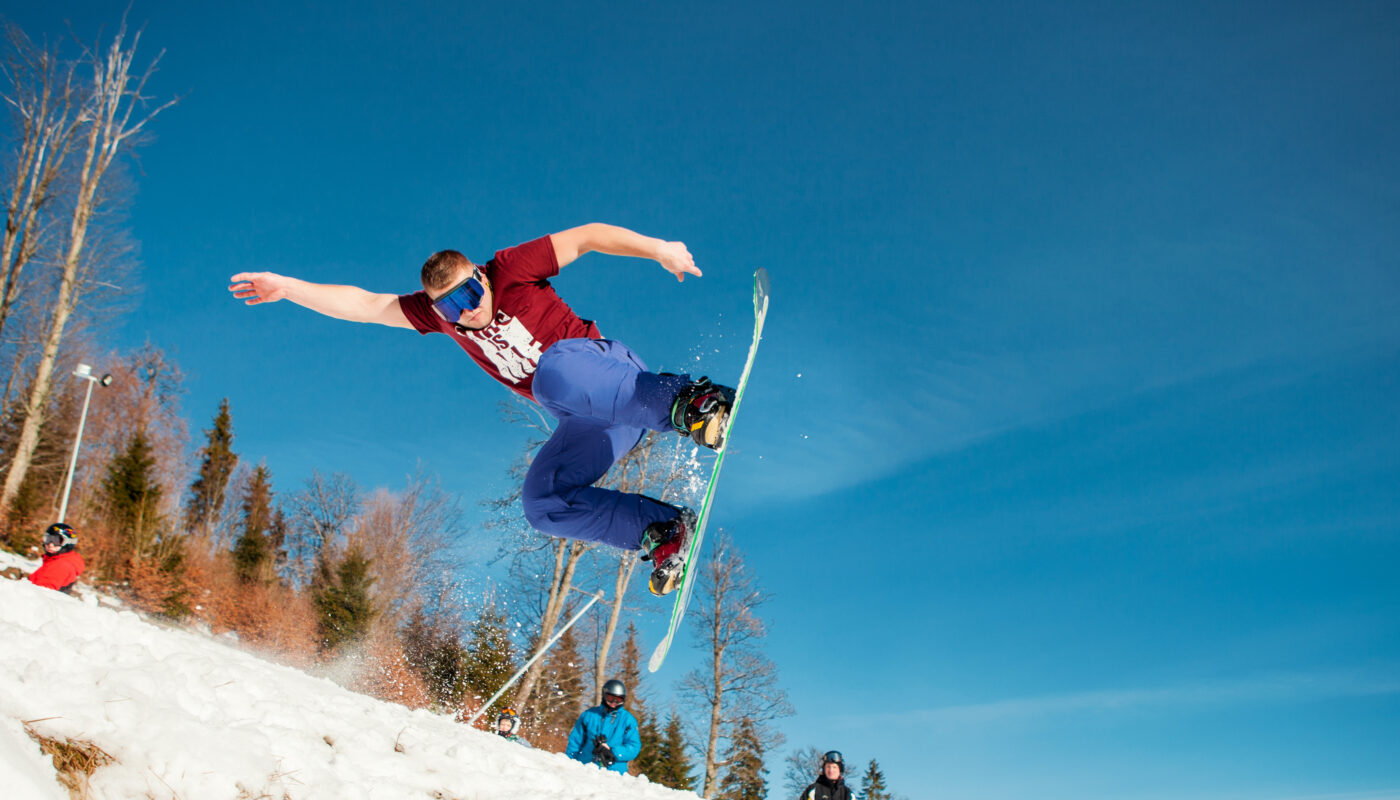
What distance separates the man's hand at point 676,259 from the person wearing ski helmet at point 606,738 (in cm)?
503

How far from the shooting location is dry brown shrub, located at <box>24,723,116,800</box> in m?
2.27

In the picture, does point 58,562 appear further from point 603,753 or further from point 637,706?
point 637,706

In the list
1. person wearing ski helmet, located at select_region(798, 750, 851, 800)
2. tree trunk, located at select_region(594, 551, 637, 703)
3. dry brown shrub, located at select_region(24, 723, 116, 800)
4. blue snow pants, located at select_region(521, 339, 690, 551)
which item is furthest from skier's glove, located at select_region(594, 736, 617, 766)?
tree trunk, located at select_region(594, 551, 637, 703)

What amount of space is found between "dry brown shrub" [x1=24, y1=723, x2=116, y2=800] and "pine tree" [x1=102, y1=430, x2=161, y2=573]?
59.1ft

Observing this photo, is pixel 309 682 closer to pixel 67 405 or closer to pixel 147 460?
pixel 147 460

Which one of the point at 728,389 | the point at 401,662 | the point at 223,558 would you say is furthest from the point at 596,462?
the point at 223,558

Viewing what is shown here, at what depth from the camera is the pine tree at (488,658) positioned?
59.1 feet

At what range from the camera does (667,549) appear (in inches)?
176

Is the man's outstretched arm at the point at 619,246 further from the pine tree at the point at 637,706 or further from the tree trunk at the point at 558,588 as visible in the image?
the pine tree at the point at 637,706

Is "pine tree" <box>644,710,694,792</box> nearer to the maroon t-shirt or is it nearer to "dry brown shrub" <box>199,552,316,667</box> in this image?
"dry brown shrub" <box>199,552,316,667</box>

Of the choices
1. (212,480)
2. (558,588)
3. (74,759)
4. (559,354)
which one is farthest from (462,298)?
(212,480)

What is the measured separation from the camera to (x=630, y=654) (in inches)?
1141

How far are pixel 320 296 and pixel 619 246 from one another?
1.63 metres

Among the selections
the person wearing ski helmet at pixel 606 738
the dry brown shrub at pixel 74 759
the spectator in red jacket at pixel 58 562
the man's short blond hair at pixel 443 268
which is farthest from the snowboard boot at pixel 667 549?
the spectator in red jacket at pixel 58 562
